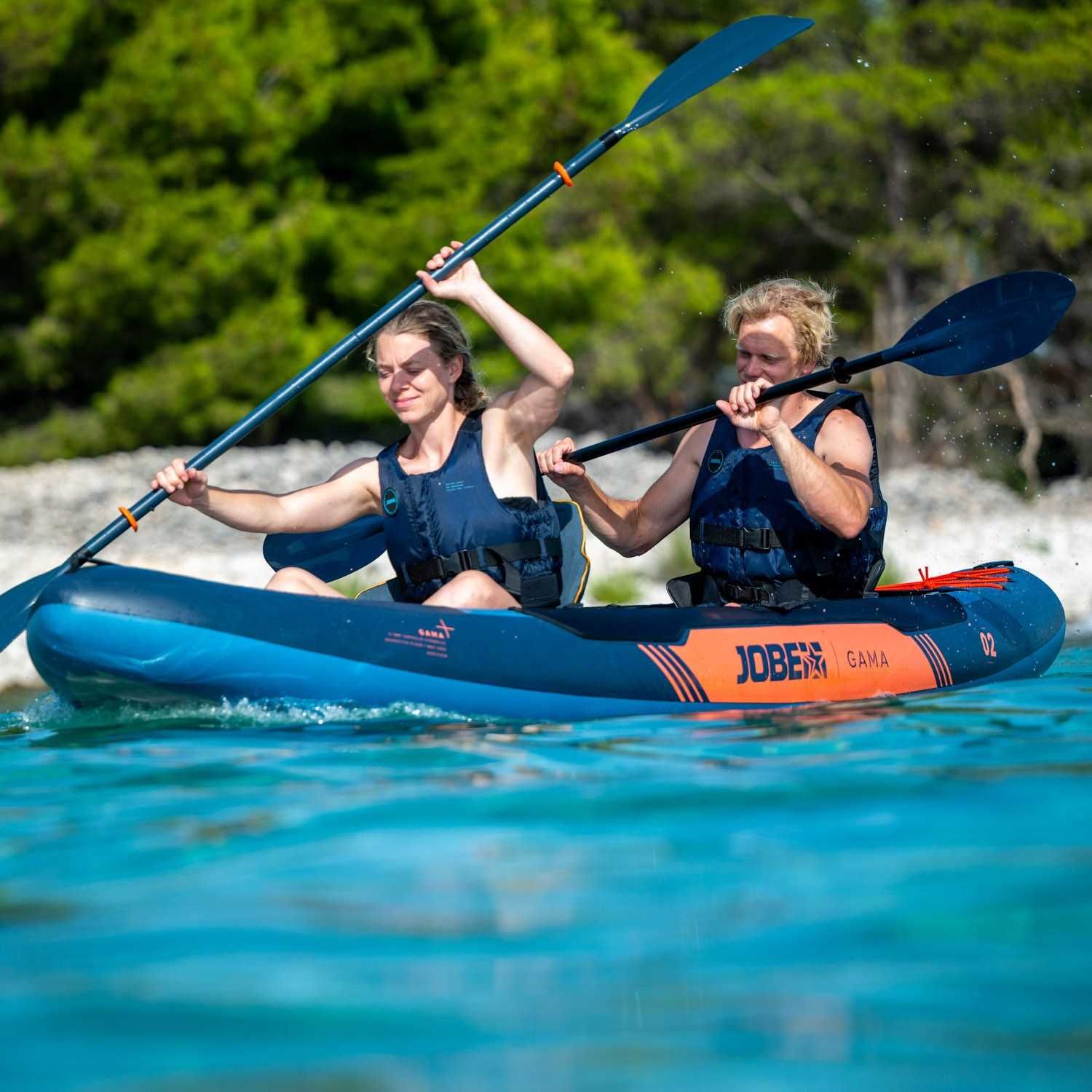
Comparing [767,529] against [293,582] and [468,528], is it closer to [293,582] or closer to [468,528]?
[468,528]

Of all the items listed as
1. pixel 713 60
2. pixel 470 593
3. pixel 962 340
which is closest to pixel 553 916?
pixel 470 593

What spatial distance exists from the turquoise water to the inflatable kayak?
1.01ft

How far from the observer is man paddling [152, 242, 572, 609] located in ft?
11.9

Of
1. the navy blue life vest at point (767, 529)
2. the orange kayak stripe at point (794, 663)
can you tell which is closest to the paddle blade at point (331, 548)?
the navy blue life vest at point (767, 529)

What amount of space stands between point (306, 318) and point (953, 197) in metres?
6.57

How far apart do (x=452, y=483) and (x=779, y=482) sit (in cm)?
83

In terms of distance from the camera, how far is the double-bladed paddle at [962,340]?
4.12m

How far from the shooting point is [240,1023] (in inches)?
61.7

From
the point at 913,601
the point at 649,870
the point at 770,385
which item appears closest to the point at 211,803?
the point at 649,870

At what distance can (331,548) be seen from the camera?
412cm

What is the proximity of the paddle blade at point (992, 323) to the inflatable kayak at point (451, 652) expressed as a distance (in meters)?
0.82

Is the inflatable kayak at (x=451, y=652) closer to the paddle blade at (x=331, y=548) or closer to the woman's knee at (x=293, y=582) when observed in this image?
the woman's knee at (x=293, y=582)

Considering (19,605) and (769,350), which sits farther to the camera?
(769,350)

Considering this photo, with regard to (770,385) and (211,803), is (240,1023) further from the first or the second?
(770,385)
